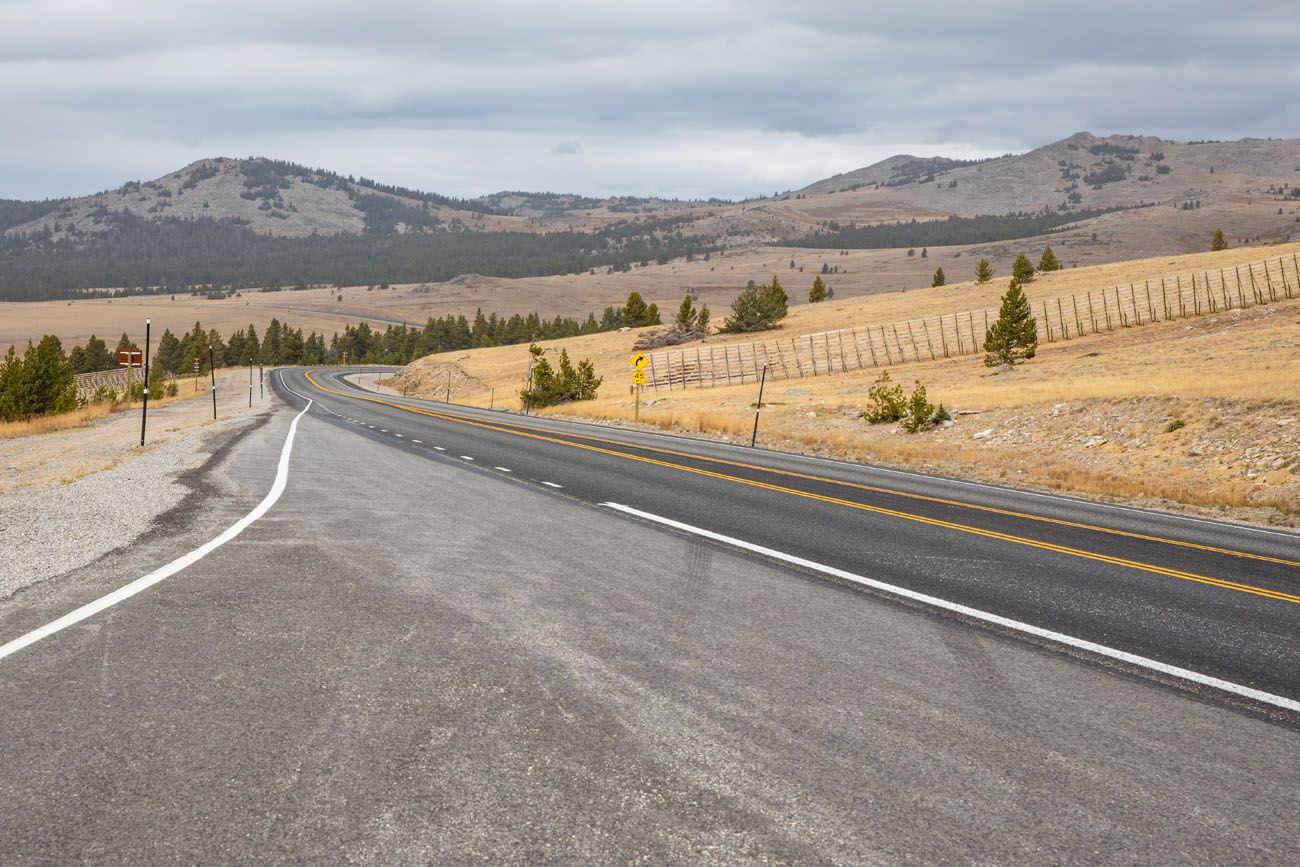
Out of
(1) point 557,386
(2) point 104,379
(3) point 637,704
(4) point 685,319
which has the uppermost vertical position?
(4) point 685,319

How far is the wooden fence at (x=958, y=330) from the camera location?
54.1 metres

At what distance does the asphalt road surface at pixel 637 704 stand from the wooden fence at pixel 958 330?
50.5 meters

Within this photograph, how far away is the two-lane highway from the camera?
17.8 ft

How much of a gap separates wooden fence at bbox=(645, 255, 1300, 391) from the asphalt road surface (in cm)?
5050

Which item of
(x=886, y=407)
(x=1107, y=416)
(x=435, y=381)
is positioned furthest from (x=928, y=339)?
(x=435, y=381)

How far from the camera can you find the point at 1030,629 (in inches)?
222

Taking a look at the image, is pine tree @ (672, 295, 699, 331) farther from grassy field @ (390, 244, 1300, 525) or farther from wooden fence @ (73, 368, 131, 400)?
wooden fence @ (73, 368, 131, 400)

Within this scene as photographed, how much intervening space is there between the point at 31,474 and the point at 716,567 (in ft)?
59.2

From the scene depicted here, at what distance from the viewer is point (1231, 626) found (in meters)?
5.96

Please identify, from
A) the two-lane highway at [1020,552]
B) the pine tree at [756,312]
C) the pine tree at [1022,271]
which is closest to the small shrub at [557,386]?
the pine tree at [756,312]

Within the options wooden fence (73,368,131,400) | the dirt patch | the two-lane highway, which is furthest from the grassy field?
wooden fence (73,368,131,400)

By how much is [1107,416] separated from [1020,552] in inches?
711

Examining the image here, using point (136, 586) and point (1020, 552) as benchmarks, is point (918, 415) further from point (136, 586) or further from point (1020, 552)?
point (136, 586)

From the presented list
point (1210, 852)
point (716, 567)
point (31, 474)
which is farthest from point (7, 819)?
point (31, 474)
